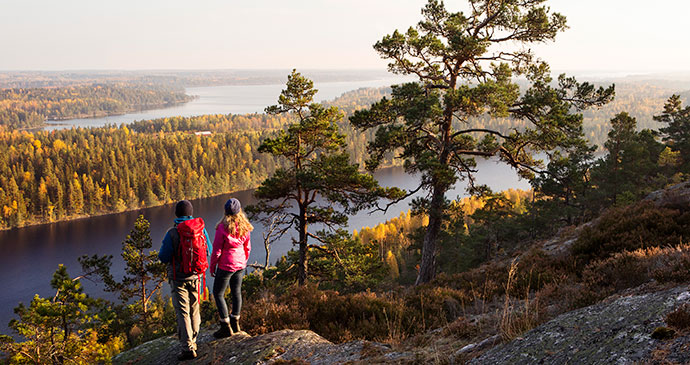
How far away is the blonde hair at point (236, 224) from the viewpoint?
19.5 feet

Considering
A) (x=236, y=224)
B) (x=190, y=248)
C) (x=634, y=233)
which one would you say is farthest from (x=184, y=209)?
(x=634, y=233)

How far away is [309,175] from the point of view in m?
14.2

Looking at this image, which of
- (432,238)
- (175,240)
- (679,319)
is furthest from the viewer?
(432,238)

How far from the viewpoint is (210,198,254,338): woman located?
5.96m

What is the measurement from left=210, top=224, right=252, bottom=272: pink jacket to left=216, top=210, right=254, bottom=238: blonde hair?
0.06 metres

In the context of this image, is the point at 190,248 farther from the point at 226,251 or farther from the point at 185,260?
the point at 226,251

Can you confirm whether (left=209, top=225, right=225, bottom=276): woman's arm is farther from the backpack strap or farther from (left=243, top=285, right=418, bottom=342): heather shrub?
(left=243, top=285, right=418, bottom=342): heather shrub

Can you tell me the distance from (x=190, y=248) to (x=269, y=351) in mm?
1880

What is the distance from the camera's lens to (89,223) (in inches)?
3634

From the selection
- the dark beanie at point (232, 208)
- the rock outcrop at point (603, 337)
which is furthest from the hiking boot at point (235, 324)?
the rock outcrop at point (603, 337)

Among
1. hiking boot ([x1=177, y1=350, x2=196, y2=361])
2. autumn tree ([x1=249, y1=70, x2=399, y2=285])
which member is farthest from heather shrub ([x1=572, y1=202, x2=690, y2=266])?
hiking boot ([x1=177, y1=350, x2=196, y2=361])

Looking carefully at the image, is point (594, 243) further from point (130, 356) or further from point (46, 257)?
point (46, 257)

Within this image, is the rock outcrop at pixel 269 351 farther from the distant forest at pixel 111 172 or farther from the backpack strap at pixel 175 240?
the distant forest at pixel 111 172

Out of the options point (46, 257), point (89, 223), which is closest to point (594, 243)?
point (46, 257)
